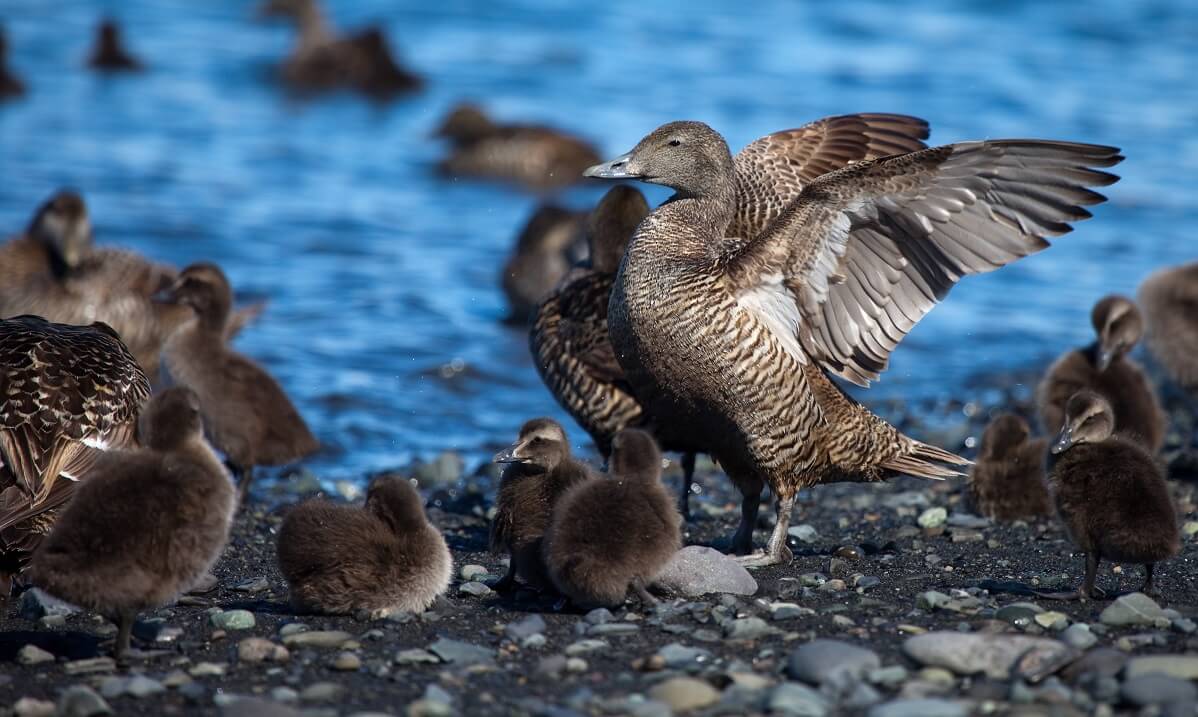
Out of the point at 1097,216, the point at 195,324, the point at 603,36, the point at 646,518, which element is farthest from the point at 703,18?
the point at 646,518

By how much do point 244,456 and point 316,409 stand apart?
201 centimetres

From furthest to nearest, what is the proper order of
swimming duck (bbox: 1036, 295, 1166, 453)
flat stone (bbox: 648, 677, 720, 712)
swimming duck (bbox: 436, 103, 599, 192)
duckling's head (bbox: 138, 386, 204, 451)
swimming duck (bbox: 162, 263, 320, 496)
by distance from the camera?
1. swimming duck (bbox: 436, 103, 599, 192)
2. swimming duck (bbox: 1036, 295, 1166, 453)
3. swimming duck (bbox: 162, 263, 320, 496)
4. duckling's head (bbox: 138, 386, 204, 451)
5. flat stone (bbox: 648, 677, 720, 712)

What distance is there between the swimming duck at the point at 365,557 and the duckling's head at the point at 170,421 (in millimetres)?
575

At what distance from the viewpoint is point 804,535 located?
7.19 m

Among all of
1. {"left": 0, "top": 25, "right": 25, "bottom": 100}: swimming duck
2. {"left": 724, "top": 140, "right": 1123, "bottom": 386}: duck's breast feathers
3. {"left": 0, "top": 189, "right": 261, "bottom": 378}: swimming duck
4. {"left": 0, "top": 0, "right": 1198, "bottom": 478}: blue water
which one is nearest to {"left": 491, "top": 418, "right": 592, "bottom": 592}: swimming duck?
{"left": 724, "top": 140, "right": 1123, "bottom": 386}: duck's breast feathers

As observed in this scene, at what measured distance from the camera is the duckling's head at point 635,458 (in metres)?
5.90

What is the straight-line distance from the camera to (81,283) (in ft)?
35.4

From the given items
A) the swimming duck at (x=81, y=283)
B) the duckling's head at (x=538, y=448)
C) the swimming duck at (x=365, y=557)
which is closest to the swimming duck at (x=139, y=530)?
the swimming duck at (x=365, y=557)

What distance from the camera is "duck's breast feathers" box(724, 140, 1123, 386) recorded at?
20.6 feet

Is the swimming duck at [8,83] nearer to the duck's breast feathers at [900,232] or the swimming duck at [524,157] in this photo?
the swimming duck at [524,157]

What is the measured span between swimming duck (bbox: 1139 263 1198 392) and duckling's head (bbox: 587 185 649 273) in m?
3.80

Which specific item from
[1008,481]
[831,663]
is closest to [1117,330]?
[1008,481]

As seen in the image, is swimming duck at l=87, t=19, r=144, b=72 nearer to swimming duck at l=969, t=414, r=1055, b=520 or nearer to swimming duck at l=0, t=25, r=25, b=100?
swimming duck at l=0, t=25, r=25, b=100

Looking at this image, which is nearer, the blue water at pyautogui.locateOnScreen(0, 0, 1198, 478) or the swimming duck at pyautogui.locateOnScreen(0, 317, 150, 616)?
the swimming duck at pyautogui.locateOnScreen(0, 317, 150, 616)
